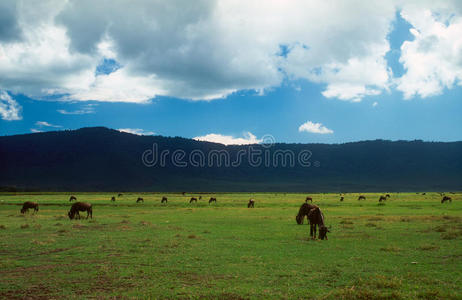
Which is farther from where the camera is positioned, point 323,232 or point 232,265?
point 323,232

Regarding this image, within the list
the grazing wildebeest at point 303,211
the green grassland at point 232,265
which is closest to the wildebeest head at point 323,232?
the green grassland at point 232,265

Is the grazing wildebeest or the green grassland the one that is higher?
the grazing wildebeest

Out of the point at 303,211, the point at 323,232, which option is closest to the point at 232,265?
the point at 323,232

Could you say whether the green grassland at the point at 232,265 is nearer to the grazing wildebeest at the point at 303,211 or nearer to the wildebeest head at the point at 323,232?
the wildebeest head at the point at 323,232

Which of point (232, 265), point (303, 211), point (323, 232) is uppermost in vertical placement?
point (303, 211)

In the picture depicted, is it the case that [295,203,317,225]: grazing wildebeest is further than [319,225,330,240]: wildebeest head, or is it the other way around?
[295,203,317,225]: grazing wildebeest

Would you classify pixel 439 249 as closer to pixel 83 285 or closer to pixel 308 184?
pixel 83 285

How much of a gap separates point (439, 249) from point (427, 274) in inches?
210

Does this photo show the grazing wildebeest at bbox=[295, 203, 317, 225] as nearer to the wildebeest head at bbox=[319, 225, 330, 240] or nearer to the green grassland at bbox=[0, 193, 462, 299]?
the green grassland at bbox=[0, 193, 462, 299]

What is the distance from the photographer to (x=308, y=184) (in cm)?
18888

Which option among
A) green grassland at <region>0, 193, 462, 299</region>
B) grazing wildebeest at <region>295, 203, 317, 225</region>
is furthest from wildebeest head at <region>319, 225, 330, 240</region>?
grazing wildebeest at <region>295, 203, 317, 225</region>

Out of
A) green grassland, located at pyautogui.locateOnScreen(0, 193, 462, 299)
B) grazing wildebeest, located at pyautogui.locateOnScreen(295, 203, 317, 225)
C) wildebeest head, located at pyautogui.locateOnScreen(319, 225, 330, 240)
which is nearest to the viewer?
green grassland, located at pyautogui.locateOnScreen(0, 193, 462, 299)

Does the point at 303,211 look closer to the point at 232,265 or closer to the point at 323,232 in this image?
the point at 323,232

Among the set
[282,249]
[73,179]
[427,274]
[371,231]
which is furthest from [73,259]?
[73,179]
